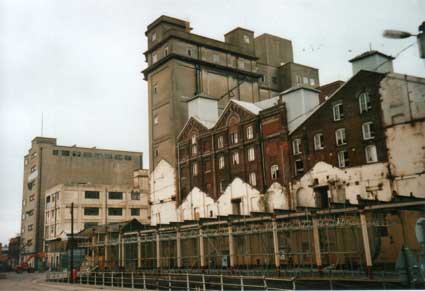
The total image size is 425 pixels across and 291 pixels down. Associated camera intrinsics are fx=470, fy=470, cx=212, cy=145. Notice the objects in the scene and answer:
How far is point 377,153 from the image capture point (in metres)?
39.9

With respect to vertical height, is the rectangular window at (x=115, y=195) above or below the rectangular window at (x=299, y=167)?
above

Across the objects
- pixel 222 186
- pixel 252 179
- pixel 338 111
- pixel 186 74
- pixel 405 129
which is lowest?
pixel 222 186

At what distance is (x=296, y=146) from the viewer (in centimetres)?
4669

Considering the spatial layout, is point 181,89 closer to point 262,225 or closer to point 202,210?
point 202,210

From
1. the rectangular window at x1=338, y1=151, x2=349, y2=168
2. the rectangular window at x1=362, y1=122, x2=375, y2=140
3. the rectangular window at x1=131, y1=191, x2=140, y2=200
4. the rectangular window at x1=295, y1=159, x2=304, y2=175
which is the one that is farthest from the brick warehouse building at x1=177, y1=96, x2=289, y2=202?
the rectangular window at x1=131, y1=191, x2=140, y2=200

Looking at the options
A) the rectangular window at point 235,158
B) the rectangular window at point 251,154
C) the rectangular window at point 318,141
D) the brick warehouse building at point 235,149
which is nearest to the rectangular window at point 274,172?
the brick warehouse building at point 235,149

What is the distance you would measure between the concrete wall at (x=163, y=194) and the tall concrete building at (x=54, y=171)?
42.0 metres

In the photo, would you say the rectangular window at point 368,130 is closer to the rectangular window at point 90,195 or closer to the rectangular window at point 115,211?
the rectangular window at point 115,211

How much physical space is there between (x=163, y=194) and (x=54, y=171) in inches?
1859

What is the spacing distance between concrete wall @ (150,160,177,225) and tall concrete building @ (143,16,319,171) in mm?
1149

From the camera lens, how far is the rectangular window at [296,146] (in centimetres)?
4638

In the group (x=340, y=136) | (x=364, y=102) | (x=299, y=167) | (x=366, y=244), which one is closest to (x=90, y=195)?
(x=299, y=167)

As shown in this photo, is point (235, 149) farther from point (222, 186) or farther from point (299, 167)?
point (299, 167)

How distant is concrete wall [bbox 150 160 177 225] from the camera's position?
2366 inches
